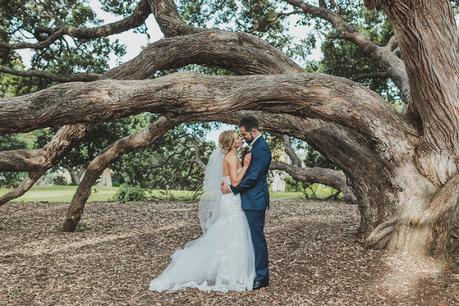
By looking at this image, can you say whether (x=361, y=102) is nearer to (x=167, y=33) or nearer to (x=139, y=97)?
(x=139, y=97)

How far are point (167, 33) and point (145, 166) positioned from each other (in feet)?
32.5

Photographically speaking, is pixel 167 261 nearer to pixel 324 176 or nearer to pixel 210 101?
pixel 210 101

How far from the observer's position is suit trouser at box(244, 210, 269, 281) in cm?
572

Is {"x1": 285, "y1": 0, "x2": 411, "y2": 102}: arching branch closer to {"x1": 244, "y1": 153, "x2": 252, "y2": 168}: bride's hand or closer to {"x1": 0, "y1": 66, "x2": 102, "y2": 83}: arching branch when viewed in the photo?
{"x1": 244, "y1": 153, "x2": 252, "y2": 168}: bride's hand

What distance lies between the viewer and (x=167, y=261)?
699 cm

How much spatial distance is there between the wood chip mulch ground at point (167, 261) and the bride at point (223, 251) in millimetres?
197

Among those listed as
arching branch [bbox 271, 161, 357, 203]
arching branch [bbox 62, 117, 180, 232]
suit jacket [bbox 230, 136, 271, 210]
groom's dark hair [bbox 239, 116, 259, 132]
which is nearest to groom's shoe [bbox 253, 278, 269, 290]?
suit jacket [bbox 230, 136, 271, 210]

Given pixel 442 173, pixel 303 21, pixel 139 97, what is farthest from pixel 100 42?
pixel 442 173

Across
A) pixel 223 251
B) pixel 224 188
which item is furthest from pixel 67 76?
pixel 223 251

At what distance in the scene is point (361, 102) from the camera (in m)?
6.57

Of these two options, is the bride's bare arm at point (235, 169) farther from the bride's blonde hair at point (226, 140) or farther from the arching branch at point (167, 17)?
the arching branch at point (167, 17)

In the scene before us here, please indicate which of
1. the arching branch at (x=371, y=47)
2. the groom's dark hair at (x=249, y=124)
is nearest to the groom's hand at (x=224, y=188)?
the groom's dark hair at (x=249, y=124)

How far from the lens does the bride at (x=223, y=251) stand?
5.71 meters

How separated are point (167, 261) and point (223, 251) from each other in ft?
4.68
